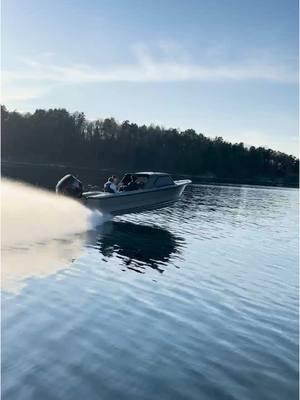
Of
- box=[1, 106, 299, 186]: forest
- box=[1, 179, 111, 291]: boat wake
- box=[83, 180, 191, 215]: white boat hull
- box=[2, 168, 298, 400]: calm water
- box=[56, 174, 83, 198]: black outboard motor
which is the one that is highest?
box=[1, 106, 299, 186]: forest

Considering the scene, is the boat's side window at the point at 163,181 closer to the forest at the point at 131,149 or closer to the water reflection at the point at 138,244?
the water reflection at the point at 138,244

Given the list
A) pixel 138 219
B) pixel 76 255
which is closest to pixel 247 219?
pixel 138 219

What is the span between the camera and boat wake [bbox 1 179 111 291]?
1316 cm

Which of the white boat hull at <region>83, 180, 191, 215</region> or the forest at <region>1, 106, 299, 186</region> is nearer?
the white boat hull at <region>83, 180, 191, 215</region>

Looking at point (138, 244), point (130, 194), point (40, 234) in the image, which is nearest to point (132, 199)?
point (130, 194)

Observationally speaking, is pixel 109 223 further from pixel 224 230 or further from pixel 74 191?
pixel 224 230

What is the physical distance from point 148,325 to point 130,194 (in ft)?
62.9

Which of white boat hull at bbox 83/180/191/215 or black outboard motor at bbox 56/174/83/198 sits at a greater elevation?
black outboard motor at bbox 56/174/83/198

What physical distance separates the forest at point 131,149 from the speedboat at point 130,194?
99.0 meters

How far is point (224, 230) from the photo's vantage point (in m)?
27.0

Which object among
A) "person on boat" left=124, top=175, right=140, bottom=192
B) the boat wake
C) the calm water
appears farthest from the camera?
"person on boat" left=124, top=175, right=140, bottom=192

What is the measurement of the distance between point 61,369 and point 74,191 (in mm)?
17843

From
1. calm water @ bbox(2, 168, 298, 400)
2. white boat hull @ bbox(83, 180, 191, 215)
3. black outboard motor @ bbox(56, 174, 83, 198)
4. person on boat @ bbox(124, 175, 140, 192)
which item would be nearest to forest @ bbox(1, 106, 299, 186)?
white boat hull @ bbox(83, 180, 191, 215)

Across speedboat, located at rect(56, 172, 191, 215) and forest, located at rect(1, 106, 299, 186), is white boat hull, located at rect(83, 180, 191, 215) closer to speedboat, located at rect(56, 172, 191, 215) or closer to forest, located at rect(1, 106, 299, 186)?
speedboat, located at rect(56, 172, 191, 215)
